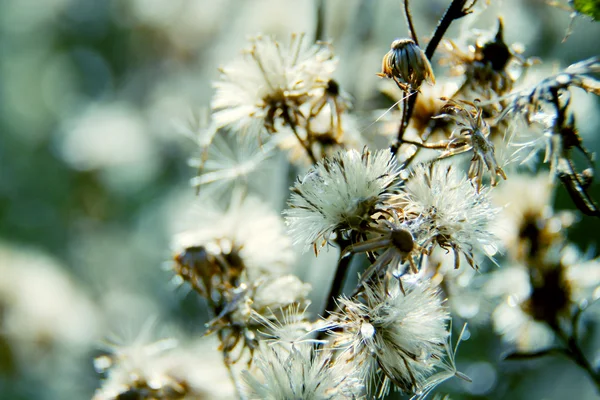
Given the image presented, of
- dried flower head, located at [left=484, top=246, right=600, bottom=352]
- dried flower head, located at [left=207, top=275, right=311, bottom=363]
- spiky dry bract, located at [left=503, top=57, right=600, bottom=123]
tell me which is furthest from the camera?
dried flower head, located at [left=484, top=246, right=600, bottom=352]

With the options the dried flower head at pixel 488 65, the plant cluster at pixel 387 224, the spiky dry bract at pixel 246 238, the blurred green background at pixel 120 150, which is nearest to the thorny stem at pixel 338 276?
the plant cluster at pixel 387 224

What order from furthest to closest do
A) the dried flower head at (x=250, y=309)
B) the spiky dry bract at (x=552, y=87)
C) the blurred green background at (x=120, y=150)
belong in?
1. the blurred green background at (x=120, y=150)
2. the dried flower head at (x=250, y=309)
3. the spiky dry bract at (x=552, y=87)

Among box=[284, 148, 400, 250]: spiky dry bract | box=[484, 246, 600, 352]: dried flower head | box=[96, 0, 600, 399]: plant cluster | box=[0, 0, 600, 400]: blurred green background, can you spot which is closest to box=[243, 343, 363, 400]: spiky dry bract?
box=[96, 0, 600, 399]: plant cluster

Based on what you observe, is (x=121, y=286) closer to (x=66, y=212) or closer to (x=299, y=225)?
(x=66, y=212)

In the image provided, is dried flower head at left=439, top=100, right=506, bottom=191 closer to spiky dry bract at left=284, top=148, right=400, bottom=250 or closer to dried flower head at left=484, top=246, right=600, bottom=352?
spiky dry bract at left=284, top=148, right=400, bottom=250

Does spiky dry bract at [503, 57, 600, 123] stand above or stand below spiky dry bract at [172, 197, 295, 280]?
above

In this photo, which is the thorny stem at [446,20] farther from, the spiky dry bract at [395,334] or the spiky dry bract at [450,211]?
the spiky dry bract at [395,334]

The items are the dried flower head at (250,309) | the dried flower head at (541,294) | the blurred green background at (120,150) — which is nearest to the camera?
the dried flower head at (250,309)
